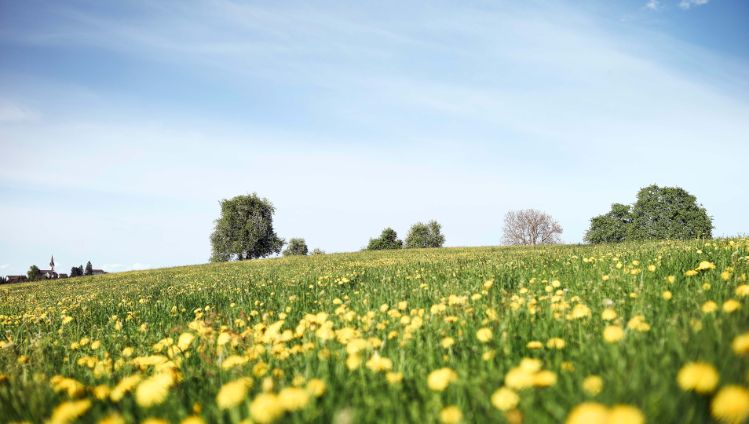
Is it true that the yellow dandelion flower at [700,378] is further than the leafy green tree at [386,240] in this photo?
No

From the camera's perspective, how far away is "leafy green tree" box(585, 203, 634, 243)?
47.1m

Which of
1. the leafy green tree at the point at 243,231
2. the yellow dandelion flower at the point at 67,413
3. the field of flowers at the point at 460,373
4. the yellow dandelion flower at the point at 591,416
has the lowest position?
the field of flowers at the point at 460,373

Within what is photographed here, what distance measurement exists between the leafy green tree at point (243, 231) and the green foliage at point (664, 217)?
44.7 metres

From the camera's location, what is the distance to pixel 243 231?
202ft

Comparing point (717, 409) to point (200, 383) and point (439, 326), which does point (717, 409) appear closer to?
point (439, 326)

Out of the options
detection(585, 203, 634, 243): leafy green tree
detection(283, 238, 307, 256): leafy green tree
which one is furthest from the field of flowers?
detection(283, 238, 307, 256): leafy green tree

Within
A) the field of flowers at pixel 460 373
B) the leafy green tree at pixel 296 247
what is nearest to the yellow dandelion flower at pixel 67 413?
the field of flowers at pixel 460 373

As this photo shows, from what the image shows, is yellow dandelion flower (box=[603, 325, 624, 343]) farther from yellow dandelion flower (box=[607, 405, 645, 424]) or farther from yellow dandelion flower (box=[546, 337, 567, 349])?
yellow dandelion flower (box=[607, 405, 645, 424])

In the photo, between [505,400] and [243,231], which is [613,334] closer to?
[505,400]

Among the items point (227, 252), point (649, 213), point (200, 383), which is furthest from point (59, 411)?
point (227, 252)

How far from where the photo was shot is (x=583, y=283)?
5285 millimetres

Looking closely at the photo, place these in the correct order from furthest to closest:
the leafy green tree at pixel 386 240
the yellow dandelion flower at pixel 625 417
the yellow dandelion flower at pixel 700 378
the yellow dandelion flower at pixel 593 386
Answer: the leafy green tree at pixel 386 240 → the yellow dandelion flower at pixel 593 386 → the yellow dandelion flower at pixel 700 378 → the yellow dandelion flower at pixel 625 417

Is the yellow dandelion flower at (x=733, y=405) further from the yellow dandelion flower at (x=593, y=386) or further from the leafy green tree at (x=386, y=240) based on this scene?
the leafy green tree at (x=386, y=240)

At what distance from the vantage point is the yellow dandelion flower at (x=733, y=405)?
1.34 m
